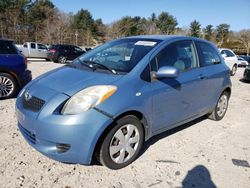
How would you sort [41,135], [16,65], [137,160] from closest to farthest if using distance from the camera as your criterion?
[41,135] < [137,160] < [16,65]

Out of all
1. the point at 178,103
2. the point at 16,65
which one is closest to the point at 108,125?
the point at 178,103

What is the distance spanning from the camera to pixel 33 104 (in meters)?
3.07

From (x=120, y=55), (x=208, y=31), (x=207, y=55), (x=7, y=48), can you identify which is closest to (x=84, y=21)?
(x=208, y=31)

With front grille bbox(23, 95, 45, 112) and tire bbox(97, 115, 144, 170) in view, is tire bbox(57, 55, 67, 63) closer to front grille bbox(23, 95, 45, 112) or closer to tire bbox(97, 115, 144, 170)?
front grille bbox(23, 95, 45, 112)

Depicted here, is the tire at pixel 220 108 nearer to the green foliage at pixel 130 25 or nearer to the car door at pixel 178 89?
the car door at pixel 178 89

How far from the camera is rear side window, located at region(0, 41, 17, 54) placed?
6113mm

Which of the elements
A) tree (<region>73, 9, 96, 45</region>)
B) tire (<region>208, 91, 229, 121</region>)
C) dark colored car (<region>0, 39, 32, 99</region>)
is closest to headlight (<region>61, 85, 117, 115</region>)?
tire (<region>208, 91, 229, 121</region>)

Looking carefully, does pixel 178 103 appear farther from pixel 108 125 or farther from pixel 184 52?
pixel 108 125

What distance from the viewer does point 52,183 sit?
114 inches

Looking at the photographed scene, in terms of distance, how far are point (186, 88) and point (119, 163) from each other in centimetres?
159

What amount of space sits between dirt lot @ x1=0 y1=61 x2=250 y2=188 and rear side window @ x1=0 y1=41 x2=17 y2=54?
7.46ft

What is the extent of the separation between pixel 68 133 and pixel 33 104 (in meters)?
0.65

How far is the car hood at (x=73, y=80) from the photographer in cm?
303

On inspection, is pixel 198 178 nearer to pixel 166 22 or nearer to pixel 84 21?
pixel 84 21
